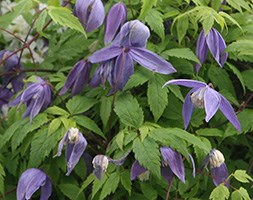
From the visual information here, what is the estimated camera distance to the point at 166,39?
1374 millimetres

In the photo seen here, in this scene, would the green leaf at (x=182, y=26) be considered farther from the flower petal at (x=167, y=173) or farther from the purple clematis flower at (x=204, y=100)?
the flower petal at (x=167, y=173)

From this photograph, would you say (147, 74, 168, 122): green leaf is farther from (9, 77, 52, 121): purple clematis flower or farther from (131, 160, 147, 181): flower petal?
(9, 77, 52, 121): purple clematis flower

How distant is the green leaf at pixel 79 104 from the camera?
4.25 ft

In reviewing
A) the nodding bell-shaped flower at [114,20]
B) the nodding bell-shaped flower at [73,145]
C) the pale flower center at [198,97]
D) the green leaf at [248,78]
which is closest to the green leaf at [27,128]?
the nodding bell-shaped flower at [73,145]

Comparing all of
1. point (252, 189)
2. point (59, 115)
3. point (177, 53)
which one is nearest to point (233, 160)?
point (252, 189)

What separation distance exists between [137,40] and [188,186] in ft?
1.09

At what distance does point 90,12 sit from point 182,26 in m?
0.21

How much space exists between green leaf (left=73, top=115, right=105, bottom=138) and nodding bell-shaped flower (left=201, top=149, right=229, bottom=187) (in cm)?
23

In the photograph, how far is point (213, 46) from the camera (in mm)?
1274

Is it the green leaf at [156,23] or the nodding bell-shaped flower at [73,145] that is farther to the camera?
the green leaf at [156,23]

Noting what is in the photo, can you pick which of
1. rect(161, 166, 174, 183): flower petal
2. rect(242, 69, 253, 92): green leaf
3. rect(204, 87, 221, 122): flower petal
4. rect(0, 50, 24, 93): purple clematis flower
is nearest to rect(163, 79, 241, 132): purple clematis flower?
rect(204, 87, 221, 122): flower petal

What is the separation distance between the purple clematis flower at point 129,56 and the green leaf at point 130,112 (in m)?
0.05

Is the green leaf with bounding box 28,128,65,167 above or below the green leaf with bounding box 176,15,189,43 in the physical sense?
below

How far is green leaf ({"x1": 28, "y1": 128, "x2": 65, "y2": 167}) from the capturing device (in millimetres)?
1236
